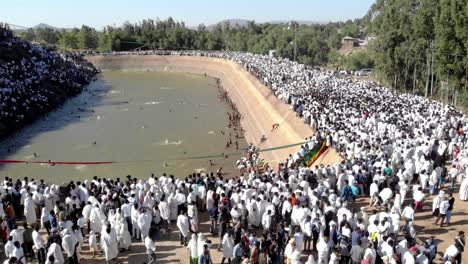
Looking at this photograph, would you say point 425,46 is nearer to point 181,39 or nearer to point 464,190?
point 464,190

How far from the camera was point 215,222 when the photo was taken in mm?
12094

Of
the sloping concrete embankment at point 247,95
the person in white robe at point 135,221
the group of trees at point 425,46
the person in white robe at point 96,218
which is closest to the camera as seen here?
the person in white robe at point 135,221

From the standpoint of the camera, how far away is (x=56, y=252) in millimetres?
9805

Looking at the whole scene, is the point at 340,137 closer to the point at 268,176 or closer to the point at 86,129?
the point at 268,176

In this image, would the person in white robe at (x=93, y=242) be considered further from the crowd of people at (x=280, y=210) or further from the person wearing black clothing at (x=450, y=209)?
the person wearing black clothing at (x=450, y=209)

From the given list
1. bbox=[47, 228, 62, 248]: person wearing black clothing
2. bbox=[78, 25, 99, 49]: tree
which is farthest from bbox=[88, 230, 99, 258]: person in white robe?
bbox=[78, 25, 99, 49]: tree

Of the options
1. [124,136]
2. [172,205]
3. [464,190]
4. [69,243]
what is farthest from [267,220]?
[124,136]

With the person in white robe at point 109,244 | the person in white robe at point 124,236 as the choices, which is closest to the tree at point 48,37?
the person in white robe at point 124,236

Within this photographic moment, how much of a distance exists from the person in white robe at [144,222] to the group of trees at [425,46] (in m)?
21.1

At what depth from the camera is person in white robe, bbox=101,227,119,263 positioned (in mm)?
10320

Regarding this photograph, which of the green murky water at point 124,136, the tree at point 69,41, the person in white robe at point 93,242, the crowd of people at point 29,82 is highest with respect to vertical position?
the tree at point 69,41

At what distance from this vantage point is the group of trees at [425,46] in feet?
86.7

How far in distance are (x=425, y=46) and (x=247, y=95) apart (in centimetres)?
1505

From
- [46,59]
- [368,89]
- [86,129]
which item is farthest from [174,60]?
[368,89]
